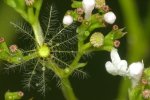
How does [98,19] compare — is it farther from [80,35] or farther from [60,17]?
[60,17]

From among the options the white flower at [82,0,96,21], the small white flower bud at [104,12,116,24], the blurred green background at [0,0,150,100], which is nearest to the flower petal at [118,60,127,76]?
the small white flower bud at [104,12,116,24]

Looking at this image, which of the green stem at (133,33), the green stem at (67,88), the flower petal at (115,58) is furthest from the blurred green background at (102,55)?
the flower petal at (115,58)

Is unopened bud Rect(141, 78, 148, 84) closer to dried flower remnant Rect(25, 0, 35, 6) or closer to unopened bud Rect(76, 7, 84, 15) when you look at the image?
unopened bud Rect(76, 7, 84, 15)

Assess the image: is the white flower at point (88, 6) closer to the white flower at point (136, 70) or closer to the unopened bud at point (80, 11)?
the unopened bud at point (80, 11)

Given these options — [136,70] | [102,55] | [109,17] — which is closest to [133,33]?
[102,55]

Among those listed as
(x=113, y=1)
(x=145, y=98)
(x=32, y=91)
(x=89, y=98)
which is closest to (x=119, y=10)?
(x=113, y=1)

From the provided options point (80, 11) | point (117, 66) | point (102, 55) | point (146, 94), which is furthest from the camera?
point (102, 55)

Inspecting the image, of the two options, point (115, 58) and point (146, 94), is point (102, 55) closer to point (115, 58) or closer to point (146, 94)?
point (115, 58)
